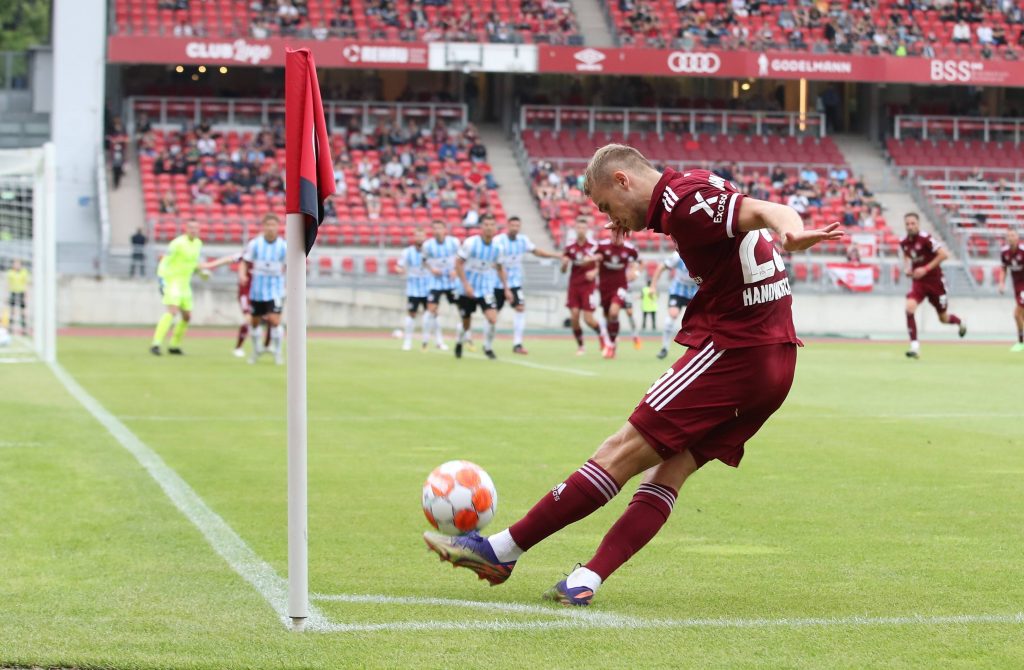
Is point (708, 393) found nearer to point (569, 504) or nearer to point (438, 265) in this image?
point (569, 504)

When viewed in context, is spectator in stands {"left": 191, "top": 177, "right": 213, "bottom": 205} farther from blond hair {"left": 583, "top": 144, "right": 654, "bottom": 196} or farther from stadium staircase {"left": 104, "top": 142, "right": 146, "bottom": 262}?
blond hair {"left": 583, "top": 144, "right": 654, "bottom": 196}

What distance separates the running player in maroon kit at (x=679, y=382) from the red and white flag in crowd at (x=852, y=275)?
3267 cm

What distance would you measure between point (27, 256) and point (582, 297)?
30.0ft

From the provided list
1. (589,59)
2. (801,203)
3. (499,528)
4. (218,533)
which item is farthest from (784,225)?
(589,59)

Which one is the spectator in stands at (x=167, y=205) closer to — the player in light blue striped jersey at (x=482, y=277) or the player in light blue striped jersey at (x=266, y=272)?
the player in light blue striped jersey at (x=482, y=277)

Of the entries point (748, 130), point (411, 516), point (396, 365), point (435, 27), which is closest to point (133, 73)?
point (435, 27)

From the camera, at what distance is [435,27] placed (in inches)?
1816

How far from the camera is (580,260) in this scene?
2433 cm

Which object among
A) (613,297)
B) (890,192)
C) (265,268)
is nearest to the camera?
(265,268)

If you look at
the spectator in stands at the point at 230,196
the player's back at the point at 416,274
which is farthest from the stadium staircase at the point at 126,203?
the player's back at the point at 416,274

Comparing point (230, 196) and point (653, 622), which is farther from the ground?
point (230, 196)

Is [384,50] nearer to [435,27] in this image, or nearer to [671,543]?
[435,27]

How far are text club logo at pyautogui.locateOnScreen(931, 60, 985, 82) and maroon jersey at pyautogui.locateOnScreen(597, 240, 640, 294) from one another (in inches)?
1072

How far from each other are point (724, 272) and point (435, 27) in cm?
4184
